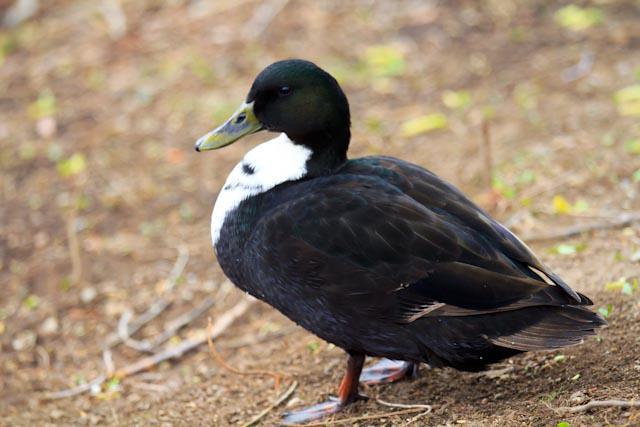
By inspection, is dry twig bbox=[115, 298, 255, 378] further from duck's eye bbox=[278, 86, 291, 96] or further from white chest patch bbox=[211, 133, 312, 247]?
duck's eye bbox=[278, 86, 291, 96]

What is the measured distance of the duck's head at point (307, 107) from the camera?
4.02 meters

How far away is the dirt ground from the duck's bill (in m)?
1.17

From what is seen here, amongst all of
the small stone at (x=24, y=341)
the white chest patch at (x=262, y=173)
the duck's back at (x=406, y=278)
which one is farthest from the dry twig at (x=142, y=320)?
the duck's back at (x=406, y=278)

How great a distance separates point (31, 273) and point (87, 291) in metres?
0.44

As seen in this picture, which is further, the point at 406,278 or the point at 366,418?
the point at 366,418

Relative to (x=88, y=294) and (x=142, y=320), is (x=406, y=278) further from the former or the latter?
(x=88, y=294)

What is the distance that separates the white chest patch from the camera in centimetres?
400

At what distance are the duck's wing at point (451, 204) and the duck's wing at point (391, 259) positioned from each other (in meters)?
0.03

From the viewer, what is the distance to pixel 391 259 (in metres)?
3.57

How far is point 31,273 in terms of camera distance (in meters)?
5.86

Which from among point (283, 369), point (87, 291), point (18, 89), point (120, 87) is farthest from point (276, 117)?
point (18, 89)

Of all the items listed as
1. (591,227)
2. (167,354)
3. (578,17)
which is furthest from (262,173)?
(578,17)

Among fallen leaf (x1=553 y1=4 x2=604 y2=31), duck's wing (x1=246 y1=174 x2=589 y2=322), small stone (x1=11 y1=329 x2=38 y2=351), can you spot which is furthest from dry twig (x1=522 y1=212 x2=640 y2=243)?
fallen leaf (x1=553 y1=4 x2=604 y2=31)

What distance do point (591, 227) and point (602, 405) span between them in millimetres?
1979
